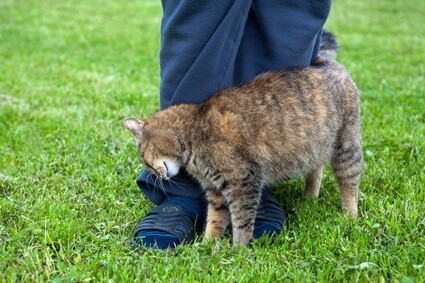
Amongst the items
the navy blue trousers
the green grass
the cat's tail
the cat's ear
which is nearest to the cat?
the cat's ear

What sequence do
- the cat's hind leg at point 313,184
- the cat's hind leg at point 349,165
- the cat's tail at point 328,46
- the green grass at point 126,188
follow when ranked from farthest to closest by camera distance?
1. the cat's tail at point 328,46
2. the cat's hind leg at point 313,184
3. the cat's hind leg at point 349,165
4. the green grass at point 126,188

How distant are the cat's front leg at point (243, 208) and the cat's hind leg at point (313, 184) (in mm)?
758

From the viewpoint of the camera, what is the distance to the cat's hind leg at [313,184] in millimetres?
3744

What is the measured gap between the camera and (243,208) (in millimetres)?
3115

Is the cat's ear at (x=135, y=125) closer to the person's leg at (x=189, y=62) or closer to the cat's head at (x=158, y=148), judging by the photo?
the cat's head at (x=158, y=148)

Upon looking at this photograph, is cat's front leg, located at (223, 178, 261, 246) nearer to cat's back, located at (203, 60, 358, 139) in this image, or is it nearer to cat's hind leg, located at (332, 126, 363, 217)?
cat's back, located at (203, 60, 358, 139)

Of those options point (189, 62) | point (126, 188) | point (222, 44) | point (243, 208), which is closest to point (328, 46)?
point (222, 44)

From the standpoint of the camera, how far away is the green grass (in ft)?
8.94

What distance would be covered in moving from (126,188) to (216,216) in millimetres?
836

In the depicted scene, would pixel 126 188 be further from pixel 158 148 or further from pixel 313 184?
pixel 313 184

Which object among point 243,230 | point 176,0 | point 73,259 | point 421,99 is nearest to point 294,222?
point 243,230

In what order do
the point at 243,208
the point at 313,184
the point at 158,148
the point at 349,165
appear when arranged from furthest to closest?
the point at 313,184 < the point at 349,165 < the point at 158,148 < the point at 243,208

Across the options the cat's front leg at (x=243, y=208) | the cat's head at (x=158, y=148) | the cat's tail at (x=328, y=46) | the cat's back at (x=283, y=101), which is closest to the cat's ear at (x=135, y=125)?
the cat's head at (x=158, y=148)

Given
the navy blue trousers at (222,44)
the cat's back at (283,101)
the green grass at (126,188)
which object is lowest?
the green grass at (126,188)
